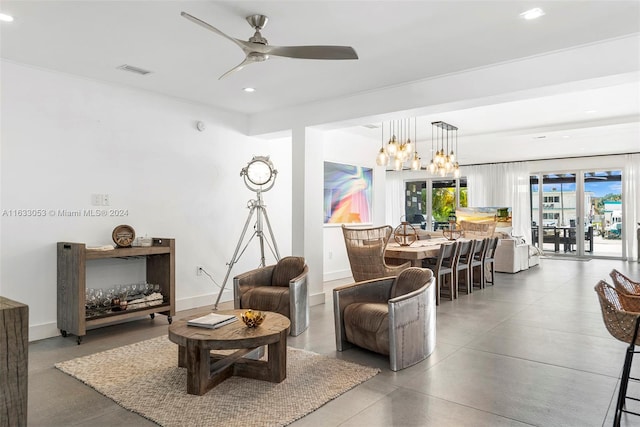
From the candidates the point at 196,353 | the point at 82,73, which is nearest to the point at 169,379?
the point at 196,353

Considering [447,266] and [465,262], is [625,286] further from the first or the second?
[465,262]

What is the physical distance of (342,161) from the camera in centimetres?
756

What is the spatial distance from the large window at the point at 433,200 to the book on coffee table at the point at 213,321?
10993 millimetres

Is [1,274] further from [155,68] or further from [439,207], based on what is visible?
[439,207]

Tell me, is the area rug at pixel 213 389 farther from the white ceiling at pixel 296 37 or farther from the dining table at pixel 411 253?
the white ceiling at pixel 296 37

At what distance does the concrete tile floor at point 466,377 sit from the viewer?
2.46 m

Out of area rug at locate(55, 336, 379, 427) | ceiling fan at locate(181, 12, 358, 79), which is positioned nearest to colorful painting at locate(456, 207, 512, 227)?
area rug at locate(55, 336, 379, 427)

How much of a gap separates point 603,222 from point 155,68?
37.6 feet

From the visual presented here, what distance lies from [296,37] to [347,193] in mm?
4459

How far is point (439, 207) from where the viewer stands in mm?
13352

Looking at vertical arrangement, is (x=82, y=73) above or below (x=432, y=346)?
above

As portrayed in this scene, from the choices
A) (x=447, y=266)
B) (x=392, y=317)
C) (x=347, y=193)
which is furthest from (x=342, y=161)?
(x=392, y=317)

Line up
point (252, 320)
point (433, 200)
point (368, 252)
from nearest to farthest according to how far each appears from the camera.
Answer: point (252, 320)
point (368, 252)
point (433, 200)

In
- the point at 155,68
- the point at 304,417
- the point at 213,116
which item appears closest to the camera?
the point at 304,417
